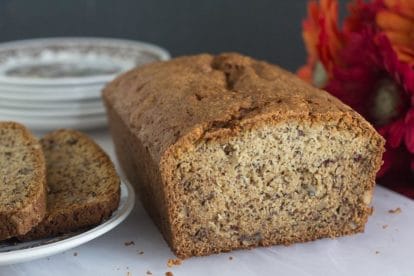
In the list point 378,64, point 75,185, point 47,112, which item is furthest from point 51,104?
point 378,64

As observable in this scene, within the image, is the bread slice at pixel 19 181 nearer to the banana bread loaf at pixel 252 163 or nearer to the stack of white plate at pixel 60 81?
the banana bread loaf at pixel 252 163

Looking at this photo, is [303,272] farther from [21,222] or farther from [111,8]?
[111,8]

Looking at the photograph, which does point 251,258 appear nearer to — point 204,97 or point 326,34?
point 204,97

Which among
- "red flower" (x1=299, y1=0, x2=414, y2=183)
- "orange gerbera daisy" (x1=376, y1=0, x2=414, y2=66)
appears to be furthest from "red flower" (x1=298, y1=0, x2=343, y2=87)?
"orange gerbera daisy" (x1=376, y1=0, x2=414, y2=66)

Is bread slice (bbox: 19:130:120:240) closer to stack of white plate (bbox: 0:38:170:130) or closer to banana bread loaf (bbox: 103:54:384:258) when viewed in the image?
banana bread loaf (bbox: 103:54:384:258)

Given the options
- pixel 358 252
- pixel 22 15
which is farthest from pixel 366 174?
pixel 22 15
